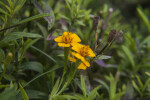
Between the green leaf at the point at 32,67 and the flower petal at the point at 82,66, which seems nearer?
the flower petal at the point at 82,66

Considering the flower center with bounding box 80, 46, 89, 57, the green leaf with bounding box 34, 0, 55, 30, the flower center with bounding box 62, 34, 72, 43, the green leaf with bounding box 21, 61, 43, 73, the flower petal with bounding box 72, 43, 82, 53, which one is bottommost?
the green leaf with bounding box 21, 61, 43, 73

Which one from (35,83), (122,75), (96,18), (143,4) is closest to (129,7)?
(143,4)

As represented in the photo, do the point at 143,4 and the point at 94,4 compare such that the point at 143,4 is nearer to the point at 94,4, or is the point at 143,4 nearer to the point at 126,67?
the point at 94,4

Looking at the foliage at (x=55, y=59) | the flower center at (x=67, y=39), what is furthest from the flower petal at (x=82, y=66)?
the flower center at (x=67, y=39)

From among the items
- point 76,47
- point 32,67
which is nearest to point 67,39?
point 76,47

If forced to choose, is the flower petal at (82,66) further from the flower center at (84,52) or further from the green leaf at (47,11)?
the green leaf at (47,11)

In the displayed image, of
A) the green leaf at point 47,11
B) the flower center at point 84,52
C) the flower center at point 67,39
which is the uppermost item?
the green leaf at point 47,11

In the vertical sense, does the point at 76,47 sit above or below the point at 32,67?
above

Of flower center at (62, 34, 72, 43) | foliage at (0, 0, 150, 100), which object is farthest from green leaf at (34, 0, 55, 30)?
flower center at (62, 34, 72, 43)

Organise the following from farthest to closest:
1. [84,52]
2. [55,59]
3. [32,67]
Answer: [55,59] → [32,67] → [84,52]

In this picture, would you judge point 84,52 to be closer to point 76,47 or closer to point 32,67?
point 76,47

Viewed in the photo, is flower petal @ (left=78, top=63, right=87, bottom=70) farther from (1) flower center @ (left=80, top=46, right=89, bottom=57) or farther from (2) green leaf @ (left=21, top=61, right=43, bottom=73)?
(2) green leaf @ (left=21, top=61, right=43, bottom=73)
